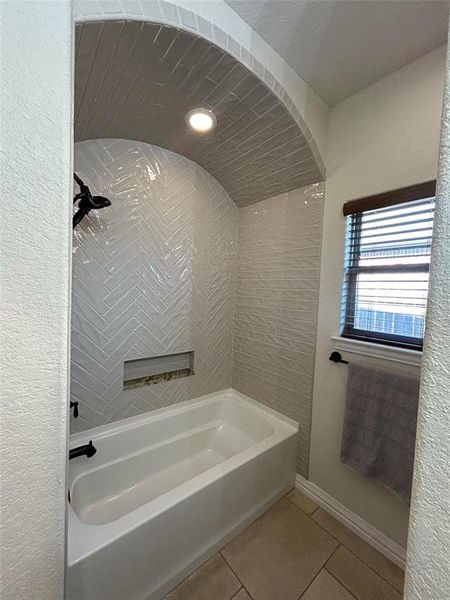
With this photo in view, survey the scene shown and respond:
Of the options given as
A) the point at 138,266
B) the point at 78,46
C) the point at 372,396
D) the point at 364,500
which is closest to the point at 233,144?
the point at 78,46

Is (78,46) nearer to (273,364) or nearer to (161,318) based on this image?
(161,318)

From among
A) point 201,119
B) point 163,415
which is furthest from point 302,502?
point 201,119

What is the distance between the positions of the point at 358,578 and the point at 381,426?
73 centimetres

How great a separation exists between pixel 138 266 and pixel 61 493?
1.34m

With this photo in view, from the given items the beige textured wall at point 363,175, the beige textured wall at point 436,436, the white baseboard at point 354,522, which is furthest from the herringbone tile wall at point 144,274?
the beige textured wall at point 436,436

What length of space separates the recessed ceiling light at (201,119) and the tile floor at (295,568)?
7.84ft

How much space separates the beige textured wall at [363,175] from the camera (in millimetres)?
1209

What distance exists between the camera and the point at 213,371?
→ 7.12 feet

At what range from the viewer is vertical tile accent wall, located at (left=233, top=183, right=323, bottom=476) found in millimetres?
1697

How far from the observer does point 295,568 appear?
3.99ft

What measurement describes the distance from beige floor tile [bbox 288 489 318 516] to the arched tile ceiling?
220 cm

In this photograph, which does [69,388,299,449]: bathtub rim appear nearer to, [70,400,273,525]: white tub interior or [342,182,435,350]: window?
[70,400,273,525]: white tub interior

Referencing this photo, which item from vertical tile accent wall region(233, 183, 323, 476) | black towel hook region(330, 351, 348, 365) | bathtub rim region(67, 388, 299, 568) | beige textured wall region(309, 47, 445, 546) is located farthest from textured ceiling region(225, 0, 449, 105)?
bathtub rim region(67, 388, 299, 568)

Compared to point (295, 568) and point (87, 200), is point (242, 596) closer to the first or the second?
point (295, 568)
